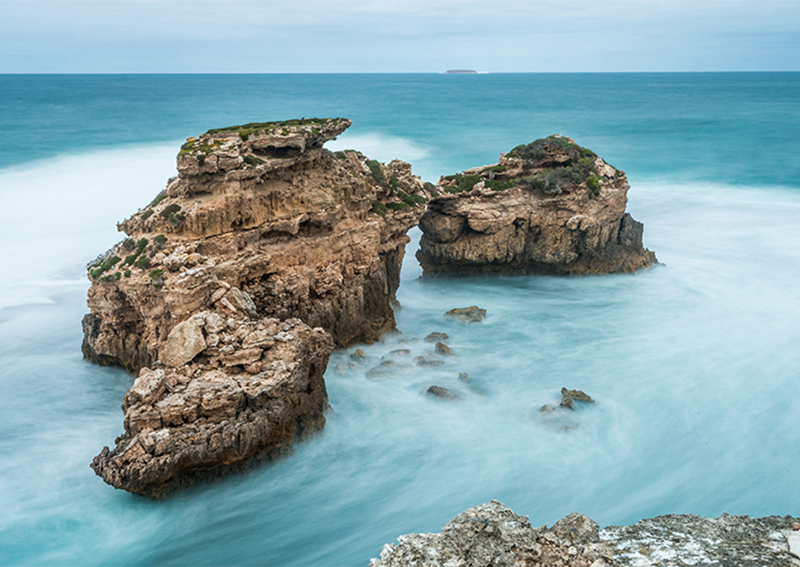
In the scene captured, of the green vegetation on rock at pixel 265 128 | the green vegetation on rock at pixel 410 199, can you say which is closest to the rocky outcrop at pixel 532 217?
the green vegetation on rock at pixel 410 199

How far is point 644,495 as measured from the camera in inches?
467

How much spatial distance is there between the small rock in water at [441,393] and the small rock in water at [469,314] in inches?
179

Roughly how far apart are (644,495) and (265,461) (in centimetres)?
737

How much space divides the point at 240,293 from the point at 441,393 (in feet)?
17.0

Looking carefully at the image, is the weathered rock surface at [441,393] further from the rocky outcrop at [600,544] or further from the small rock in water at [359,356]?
the rocky outcrop at [600,544]

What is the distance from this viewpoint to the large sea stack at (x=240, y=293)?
36.5ft

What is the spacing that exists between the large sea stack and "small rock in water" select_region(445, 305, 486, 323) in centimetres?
206

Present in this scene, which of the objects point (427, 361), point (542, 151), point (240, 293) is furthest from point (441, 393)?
point (542, 151)

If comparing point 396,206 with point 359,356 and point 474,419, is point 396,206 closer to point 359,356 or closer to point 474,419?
point 359,356

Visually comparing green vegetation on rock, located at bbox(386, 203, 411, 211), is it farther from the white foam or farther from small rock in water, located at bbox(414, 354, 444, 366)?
the white foam

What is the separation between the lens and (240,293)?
44.4 ft

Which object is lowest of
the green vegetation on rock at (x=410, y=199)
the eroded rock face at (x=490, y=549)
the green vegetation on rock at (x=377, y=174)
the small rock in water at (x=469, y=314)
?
the small rock in water at (x=469, y=314)

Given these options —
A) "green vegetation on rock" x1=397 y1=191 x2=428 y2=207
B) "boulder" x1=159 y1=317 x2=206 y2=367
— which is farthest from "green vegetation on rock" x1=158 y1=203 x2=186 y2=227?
"green vegetation on rock" x1=397 y1=191 x2=428 y2=207

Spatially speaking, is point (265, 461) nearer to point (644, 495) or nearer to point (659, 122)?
point (644, 495)
